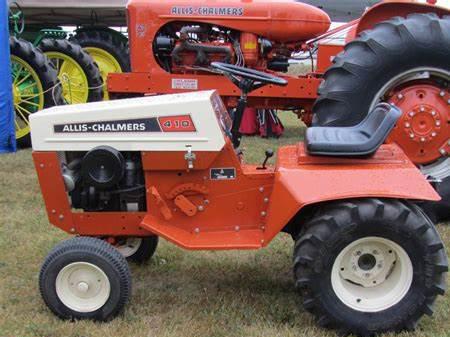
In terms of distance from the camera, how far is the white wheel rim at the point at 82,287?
2834 mm

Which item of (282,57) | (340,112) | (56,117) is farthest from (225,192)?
(282,57)

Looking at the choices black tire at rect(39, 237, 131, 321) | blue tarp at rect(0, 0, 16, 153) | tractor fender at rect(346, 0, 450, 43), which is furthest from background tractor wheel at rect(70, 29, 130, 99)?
black tire at rect(39, 237, 131, 321)

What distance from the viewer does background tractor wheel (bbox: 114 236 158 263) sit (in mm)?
3586

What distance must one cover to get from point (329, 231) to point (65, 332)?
4.24 ft

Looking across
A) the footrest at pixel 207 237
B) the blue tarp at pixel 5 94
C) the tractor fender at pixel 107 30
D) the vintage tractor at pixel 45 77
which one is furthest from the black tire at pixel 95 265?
the tractor fender at pixel 107 30

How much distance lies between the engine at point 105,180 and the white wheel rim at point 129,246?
1.64ft

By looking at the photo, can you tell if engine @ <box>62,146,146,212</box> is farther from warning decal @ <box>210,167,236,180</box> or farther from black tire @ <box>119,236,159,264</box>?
black tire @ <box>119,236,159,264</box>

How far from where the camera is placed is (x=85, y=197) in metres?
3.09

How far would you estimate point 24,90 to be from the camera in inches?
282

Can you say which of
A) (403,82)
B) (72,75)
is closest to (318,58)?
(403,82)

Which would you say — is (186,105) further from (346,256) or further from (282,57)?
(282,57)

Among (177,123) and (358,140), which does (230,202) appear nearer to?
(177,123)

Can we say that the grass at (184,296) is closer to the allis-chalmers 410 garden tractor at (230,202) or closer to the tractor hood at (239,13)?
the allis-chalmers 410 garden tractor at (230,202)

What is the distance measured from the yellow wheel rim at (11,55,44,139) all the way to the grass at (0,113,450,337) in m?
2.98
